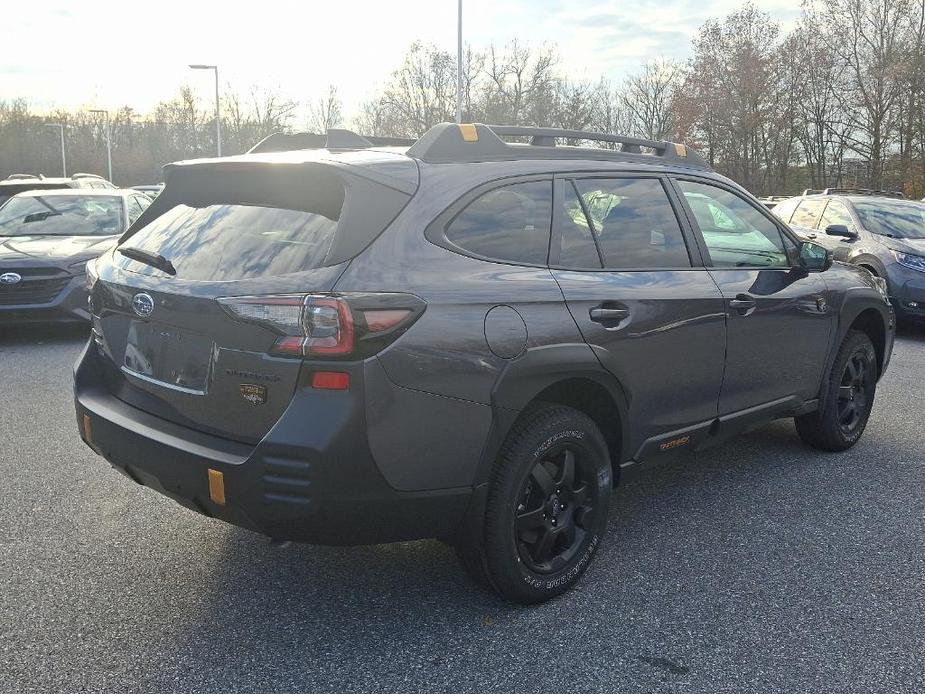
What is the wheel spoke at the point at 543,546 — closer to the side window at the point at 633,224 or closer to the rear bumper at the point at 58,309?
the side window at the point at 633,224

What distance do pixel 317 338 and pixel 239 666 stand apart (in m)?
1.09

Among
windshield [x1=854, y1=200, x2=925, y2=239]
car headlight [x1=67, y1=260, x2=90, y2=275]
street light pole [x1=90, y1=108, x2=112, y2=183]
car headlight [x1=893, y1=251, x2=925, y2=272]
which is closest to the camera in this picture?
car headlight [x1=67, y1=260, x2=90, y2=275]

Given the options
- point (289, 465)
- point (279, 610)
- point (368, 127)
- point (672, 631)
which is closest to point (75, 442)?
point (279, 610)

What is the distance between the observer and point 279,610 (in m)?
3.09

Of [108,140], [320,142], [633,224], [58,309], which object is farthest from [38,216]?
[108,140]

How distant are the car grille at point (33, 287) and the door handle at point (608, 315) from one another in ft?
22.7

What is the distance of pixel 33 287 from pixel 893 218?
32.4 ft

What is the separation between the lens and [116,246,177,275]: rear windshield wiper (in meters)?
3.04

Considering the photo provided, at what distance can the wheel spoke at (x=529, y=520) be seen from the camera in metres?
3.05

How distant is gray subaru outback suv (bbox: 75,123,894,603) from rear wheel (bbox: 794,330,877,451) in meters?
1.23

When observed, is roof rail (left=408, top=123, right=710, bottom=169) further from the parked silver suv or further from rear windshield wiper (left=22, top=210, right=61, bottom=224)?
rear windshield wiper (left=22, top=210, right=61, bottom=224)

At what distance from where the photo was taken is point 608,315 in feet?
10.7

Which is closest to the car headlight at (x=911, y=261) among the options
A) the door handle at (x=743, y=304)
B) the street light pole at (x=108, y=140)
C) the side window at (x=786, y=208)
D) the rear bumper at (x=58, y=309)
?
the side window at (x=786, y=208)

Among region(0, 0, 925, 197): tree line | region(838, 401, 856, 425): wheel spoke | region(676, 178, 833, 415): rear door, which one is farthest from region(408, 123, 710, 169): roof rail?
region(0, 0, 925, 197): tree line
